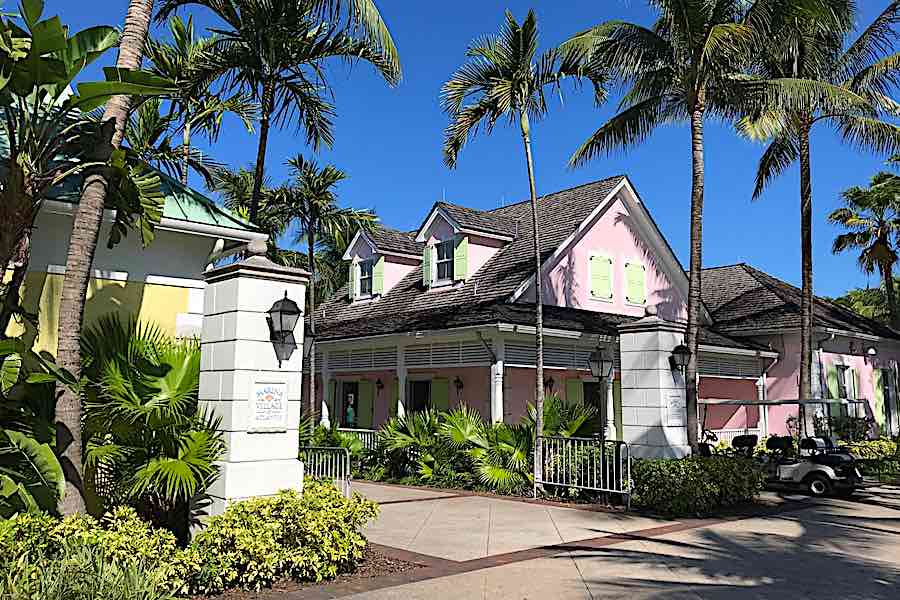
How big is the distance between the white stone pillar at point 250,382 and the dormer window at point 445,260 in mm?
13385

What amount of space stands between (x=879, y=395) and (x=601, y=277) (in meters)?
11.7

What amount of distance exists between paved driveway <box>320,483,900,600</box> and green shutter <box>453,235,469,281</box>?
872cm

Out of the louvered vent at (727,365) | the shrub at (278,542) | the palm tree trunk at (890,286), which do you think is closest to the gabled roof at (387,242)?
the louvered vent at (727,365)

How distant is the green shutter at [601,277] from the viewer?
21.8 m

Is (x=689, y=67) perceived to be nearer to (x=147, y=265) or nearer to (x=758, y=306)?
(x=147, y=265)

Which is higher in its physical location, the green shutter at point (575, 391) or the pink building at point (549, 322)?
the pink building at point (549, 322)

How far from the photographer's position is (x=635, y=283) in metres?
23.0

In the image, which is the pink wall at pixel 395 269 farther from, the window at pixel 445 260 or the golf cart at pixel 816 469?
the golf cart at pixel 816 469

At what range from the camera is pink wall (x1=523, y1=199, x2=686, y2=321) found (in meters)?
20.8

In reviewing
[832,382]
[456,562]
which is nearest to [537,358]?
[456,562]

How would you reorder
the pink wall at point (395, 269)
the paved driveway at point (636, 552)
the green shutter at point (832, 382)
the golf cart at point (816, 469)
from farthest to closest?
the pink wall at point (395, 269)
the green shutter at point (832, 382)
the golf cart at point (816, 469)
the paved driveway at point (636, 552)

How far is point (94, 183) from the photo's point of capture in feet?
23.7

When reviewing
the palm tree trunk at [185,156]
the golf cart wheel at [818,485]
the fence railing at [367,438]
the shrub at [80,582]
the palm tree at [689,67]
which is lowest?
the golf cart wheel at [818,485]

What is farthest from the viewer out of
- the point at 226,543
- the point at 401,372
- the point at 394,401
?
the point at 394,401
